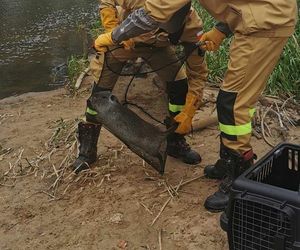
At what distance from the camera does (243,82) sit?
10.2 ft

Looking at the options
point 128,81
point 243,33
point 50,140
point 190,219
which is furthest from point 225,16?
point 50,140

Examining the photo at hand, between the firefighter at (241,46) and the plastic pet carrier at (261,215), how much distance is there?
0.41 metres

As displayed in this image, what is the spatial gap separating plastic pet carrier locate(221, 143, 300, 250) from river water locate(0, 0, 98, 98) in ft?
18.4

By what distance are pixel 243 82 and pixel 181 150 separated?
4.01 ft

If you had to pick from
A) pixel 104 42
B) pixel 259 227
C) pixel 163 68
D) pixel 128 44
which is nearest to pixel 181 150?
pixel 163 68

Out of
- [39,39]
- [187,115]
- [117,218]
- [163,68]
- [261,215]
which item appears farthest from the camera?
[39,39]

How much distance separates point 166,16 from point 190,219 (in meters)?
1.35

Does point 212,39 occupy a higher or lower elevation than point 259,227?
higher

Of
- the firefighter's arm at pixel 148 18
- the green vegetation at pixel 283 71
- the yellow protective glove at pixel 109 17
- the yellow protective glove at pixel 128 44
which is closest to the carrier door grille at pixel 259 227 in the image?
the firefighter's arm at pixel 148 18

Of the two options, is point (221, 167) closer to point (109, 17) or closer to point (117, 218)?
point (117, 218)

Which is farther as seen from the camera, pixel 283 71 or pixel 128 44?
pixel 283 71

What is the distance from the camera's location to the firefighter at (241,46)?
300 centimetres

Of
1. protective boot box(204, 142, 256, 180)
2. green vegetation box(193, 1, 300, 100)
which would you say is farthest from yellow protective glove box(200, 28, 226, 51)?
green vegetation box(193, 1, 300, 100)

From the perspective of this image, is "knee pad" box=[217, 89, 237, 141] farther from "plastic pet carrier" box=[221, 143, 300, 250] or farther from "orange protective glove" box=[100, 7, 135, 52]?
"orange protective glove" box=[100, 7, 135, 52]
